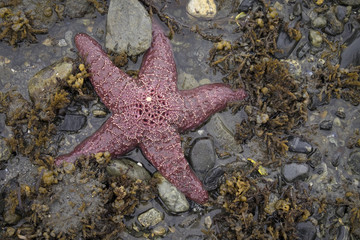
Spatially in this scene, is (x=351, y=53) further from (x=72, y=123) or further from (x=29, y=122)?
(x=29, y=122)

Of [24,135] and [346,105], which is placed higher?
[346,105]

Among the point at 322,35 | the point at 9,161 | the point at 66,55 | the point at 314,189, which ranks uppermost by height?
the point at 322,35

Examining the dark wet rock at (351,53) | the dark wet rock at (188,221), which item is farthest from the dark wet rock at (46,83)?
the dark wet rock at (351,53)

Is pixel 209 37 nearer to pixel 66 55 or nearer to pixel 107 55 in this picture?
pixel 107 55

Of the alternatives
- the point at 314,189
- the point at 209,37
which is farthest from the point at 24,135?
the point at 314,189

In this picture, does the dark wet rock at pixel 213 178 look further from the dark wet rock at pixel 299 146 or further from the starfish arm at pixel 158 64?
the starfish arm at pixel 158 64

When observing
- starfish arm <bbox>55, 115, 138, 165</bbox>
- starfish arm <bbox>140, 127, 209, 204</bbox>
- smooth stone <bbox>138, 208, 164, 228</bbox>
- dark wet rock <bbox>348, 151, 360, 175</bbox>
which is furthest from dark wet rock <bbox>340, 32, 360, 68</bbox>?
smooth stone <bbox>138, 208, 164, 228</bbox>

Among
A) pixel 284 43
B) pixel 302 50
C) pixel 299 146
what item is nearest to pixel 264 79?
pixel 284 43
